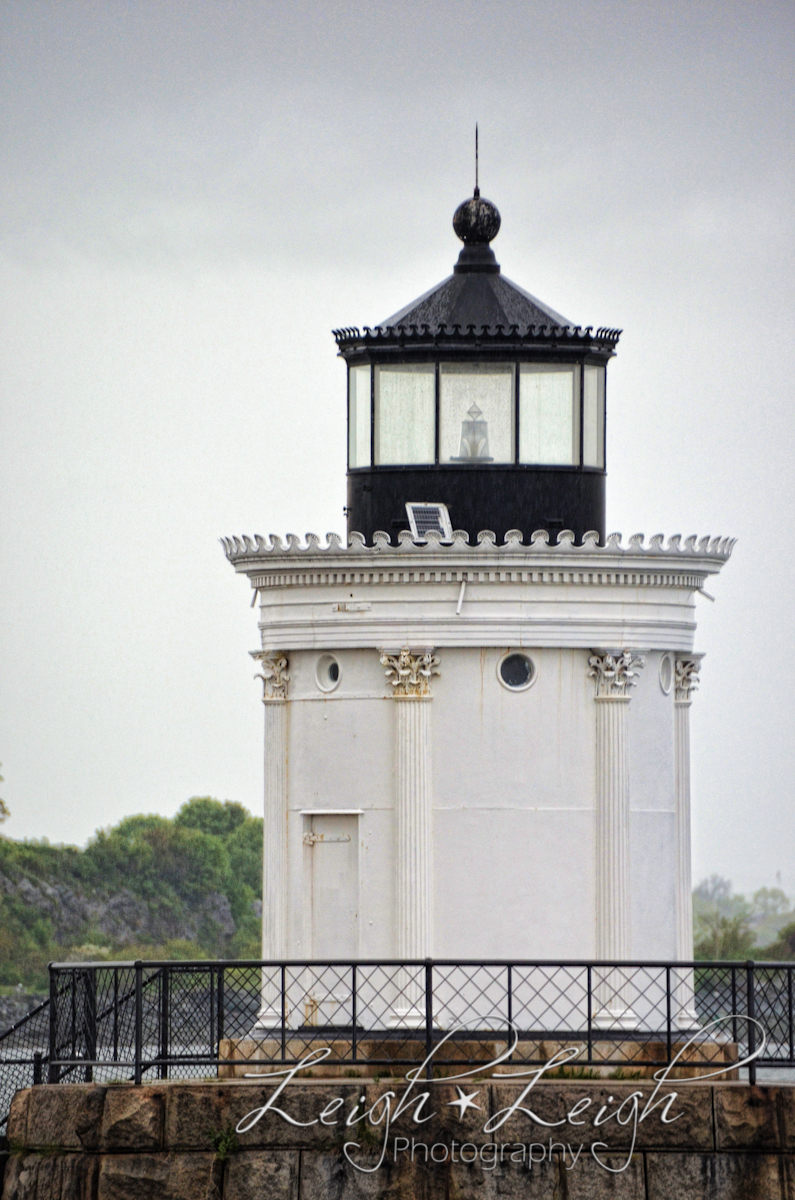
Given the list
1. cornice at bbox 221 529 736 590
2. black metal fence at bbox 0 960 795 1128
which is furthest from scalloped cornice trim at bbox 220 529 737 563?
black metal fence at bbox 0 960 795 1128

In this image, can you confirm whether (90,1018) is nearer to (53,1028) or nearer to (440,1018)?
(53,1028)

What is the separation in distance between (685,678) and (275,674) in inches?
157

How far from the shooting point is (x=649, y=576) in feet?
91.5

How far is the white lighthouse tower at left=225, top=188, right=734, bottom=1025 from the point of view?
1083 inches

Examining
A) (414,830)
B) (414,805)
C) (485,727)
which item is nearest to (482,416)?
(485,727)

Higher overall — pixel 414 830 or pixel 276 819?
pixel 276 819

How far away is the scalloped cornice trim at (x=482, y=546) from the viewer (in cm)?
2725

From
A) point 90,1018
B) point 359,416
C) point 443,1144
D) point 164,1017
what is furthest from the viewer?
point 359,416

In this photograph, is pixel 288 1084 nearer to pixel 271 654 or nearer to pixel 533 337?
pixel 271 654

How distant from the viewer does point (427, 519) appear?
2822 centimetres

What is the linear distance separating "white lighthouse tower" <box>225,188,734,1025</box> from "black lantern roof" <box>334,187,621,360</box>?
3cm

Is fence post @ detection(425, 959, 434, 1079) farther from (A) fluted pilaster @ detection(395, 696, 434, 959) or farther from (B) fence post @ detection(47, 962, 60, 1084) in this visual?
(B) fence post @ detection(47, 962, 60, 1084)

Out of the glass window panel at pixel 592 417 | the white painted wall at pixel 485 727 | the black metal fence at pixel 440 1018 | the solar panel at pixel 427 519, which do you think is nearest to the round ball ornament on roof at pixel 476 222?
the glass window panel at pixel 592 417

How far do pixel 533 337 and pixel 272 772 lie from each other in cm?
486
